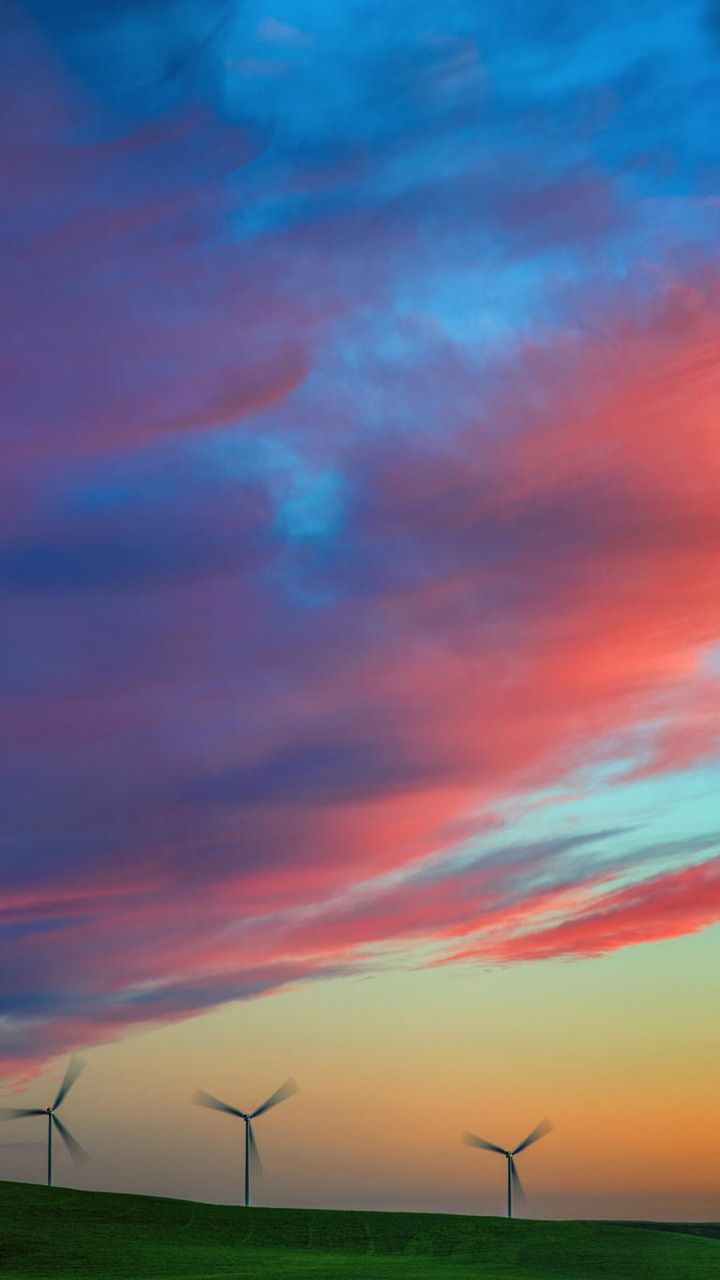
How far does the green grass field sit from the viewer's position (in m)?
99.7

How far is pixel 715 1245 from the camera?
121 meters

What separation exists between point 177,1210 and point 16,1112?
49986 millimetres

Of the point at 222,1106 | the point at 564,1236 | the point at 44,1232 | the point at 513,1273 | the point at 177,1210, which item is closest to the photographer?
the point at 513,1273

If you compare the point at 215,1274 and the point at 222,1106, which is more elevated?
the point at 222,1106

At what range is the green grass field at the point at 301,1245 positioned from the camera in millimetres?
99688

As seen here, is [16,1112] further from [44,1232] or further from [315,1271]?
[315,1271]

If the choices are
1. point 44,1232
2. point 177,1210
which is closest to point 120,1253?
point 44,1232

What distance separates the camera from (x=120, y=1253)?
105562 mm

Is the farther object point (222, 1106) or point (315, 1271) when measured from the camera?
point (222, 1106)

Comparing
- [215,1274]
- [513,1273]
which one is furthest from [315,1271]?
[513,1273]

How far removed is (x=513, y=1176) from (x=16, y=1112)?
188ft

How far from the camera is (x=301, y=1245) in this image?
11875 cm

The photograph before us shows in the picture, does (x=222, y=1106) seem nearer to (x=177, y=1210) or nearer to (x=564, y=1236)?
(x=177, y=1210)

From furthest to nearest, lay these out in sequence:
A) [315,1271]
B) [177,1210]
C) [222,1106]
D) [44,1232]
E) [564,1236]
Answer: [222,1106] < [177,1210] < [564,1236] < [44,1232] < [315,1271]
